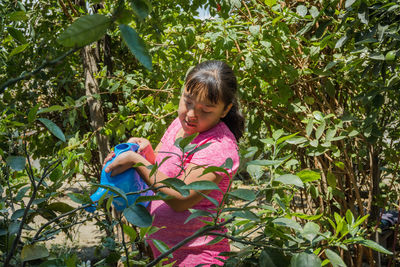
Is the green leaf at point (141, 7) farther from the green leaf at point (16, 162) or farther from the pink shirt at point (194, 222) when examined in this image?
the pink shirt at point (194, 222)

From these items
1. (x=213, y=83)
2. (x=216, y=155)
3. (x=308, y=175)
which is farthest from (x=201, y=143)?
(x=308, y=175)

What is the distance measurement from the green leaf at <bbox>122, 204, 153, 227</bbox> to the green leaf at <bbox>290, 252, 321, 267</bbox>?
0.25 meters

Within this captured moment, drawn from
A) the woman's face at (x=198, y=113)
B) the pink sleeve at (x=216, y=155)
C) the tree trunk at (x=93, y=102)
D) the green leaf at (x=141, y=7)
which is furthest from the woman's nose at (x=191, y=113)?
the tree trunk at (x=93, y=102)

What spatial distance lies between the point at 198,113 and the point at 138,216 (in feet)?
3.12

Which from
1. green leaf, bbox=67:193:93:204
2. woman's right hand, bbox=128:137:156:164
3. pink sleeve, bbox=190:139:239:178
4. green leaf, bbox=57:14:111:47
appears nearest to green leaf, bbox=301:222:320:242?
green leaf, bbox=67:193:93:204

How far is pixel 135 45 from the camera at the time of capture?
0.42 meters

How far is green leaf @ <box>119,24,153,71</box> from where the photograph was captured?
16.2 inches

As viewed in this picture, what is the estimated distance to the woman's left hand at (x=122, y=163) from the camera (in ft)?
4.09

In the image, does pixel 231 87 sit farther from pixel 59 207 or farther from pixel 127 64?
pixel 127 64

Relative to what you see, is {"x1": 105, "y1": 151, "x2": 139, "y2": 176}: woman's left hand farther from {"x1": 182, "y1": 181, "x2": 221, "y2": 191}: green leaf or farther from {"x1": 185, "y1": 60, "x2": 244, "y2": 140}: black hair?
{"x1": 182, "y1": 181, "x2": 221, "y2": 191}: green leaf

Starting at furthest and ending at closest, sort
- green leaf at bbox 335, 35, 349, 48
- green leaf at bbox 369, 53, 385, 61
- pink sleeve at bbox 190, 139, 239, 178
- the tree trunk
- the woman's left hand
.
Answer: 1. the tree trunk
2. green leaf at bbox 335, 35, 349, 48
3. green leaf at bbox 369, 53, 385, 61
4. pink sleeve at bbox 190, 139, 239, 178
5. the woman's left hand

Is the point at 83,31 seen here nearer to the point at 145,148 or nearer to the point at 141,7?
the point at 141,7

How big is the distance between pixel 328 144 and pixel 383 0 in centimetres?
65

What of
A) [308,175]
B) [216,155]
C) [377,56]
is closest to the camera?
[308,175]
